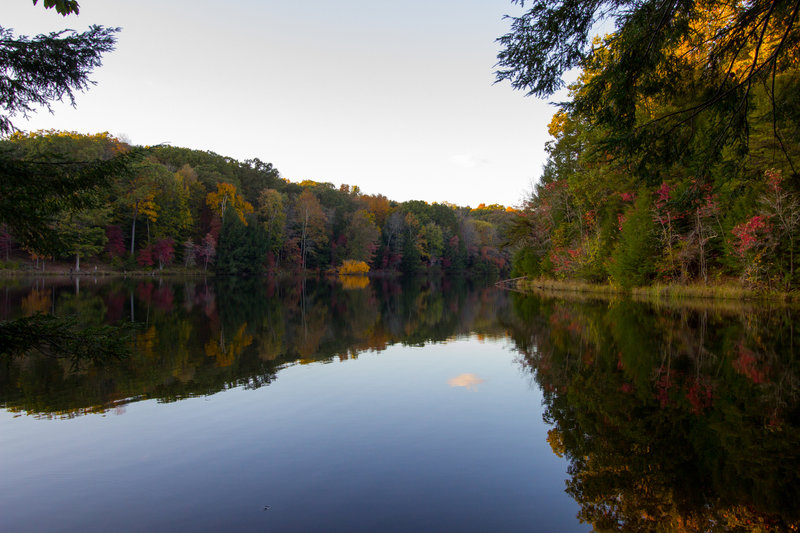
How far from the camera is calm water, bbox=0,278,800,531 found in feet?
13.3

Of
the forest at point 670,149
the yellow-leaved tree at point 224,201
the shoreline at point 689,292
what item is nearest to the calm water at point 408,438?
the forest at point 670,149

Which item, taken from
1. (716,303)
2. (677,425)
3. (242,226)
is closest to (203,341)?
(677,425)

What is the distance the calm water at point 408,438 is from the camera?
405 centimetres

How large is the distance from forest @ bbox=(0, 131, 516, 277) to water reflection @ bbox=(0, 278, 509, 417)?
67.3 feet

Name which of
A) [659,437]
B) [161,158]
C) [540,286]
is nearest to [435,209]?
[161,158]

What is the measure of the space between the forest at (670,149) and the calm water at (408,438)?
10.6ft

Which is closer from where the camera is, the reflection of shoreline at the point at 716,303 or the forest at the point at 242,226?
the reflection of shoreline at the point at 716,303

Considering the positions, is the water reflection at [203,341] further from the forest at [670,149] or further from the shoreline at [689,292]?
the shoreline at [689,292]

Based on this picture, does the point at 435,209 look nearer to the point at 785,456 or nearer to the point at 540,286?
the point at 540,286

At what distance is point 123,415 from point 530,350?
8832 mm

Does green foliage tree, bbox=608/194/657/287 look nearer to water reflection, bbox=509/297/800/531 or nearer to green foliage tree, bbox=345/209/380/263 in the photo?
water reflection, bbox=509/297/800/531

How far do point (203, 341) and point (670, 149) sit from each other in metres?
11.3

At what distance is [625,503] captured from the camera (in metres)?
4.11

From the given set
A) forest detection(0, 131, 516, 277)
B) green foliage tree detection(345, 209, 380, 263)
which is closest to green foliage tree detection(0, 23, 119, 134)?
forest detection(0, 131, 516, 277)
